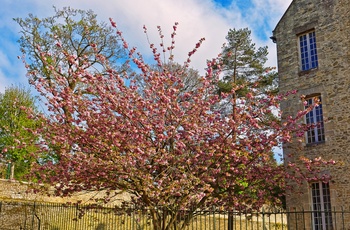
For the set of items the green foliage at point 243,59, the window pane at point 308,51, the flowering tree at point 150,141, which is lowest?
the flowering tree at point 150,141

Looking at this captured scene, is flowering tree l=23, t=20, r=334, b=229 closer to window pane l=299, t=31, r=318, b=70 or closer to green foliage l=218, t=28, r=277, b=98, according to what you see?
window pane l=299, t=31, r=318, b=70

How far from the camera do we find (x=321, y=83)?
50.2 feet

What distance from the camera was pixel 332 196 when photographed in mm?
13953

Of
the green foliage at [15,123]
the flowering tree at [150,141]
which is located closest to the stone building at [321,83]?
the flowering tree at [150,141]

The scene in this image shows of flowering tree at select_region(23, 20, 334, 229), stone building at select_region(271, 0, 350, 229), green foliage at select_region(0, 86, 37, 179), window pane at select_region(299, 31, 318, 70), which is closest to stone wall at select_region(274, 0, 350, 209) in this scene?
stone building at select_region(271, 0, 350, 229)

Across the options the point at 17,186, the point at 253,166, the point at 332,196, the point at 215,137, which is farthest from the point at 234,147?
the point at 17,186

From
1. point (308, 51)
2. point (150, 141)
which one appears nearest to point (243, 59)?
point (308, 51)

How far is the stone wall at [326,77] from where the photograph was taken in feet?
46.5

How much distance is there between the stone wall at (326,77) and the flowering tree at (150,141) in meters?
3.64

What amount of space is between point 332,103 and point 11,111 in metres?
20.4

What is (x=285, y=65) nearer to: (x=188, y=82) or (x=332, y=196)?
(x=332, y=196)

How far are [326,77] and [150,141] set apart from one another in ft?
27.4

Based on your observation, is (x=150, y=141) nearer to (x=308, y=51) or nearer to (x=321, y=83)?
(x=321, y=83)

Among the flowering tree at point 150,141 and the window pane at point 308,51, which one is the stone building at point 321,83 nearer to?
the window pane at point 308,51
